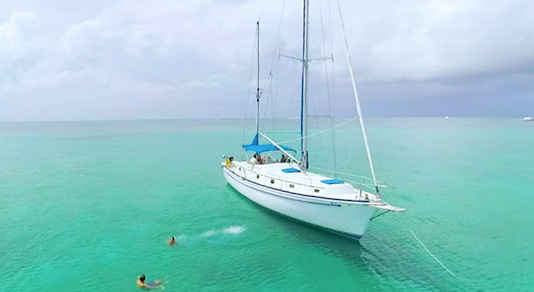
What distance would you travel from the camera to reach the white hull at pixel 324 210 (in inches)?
749

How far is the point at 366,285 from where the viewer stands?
1590 centimetres

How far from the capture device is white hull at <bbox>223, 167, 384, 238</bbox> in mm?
19031

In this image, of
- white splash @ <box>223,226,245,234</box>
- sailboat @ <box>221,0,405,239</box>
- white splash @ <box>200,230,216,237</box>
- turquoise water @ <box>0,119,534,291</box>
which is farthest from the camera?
white splash @ <box>223,226,245,234</box>

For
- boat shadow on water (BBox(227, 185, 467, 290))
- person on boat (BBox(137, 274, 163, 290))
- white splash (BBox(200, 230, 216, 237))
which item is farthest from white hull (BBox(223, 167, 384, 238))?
person on boat (BBox(137, 274, 163, 290))

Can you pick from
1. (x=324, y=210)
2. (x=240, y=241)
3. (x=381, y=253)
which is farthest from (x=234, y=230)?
(x=381, y=253)

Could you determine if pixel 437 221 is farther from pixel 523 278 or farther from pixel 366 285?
pixel 366 285

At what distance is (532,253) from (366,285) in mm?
10402

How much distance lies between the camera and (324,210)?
2020cm

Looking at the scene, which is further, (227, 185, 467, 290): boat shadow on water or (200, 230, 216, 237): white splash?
(200, 230, 216, 237): white splash

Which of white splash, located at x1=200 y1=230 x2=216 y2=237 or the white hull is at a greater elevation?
the white hull

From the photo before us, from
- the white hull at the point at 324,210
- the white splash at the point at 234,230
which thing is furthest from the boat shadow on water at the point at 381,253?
the white splash at the point at 234,230

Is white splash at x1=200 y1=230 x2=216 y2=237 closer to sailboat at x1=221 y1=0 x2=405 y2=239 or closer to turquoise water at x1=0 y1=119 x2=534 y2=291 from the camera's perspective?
turquoise water at x1=0 y1=119 x2=534 y2=291

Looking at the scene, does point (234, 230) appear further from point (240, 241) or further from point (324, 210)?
point (324, 210)

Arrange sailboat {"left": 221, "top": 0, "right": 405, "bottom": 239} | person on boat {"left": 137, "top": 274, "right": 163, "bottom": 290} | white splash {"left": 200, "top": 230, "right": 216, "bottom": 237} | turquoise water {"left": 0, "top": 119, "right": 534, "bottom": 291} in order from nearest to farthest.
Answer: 1. person on boat {"left": 137, "top": 274, "right": 163, "bottom": 290}
2. turquoise water {"left": 0, "top": 119, "right": 534, "bottom": 291}
3. sailboat {"left": 221, "top": 0, "right": 405, "bottom": 239}
4. white splash {"left": 200, "top": 230, "right": 216, "bottom": 237}
